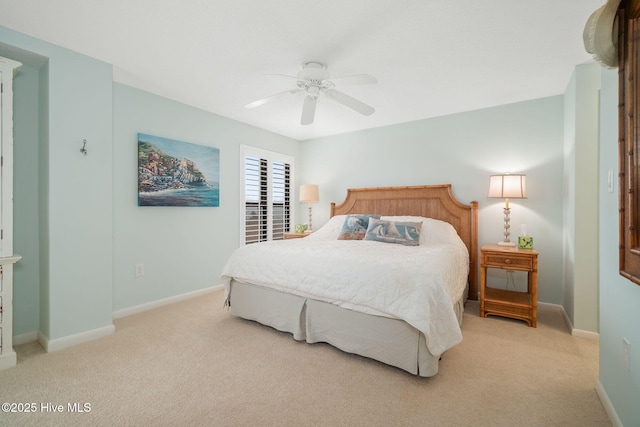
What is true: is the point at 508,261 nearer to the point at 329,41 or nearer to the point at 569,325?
the point at 569,325

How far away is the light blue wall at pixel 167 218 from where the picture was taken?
305cm

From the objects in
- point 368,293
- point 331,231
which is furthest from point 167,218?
point 368,293

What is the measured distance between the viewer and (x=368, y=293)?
81.1 inches

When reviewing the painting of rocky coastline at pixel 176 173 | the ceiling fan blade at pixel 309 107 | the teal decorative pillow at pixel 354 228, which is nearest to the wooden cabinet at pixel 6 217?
the painting of rocky coastline at pixel 176 173

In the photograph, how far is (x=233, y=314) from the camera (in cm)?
297

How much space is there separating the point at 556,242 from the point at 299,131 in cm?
382

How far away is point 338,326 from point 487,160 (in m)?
2.92

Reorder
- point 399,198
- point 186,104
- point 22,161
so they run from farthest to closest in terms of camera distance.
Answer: point 399,198 < point 186,104 < point 22,161

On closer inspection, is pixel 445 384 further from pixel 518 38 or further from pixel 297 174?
pixel 297 174

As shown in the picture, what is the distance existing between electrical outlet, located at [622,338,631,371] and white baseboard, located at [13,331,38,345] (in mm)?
4192

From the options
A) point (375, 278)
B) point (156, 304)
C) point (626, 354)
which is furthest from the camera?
point (156, 304)

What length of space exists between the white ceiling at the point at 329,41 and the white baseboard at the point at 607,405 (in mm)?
2391

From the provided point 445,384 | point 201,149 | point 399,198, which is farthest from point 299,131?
point 445,384

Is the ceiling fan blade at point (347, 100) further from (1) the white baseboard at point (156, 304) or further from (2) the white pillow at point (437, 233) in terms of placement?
(1) the white baseboard at point (156, 304)
